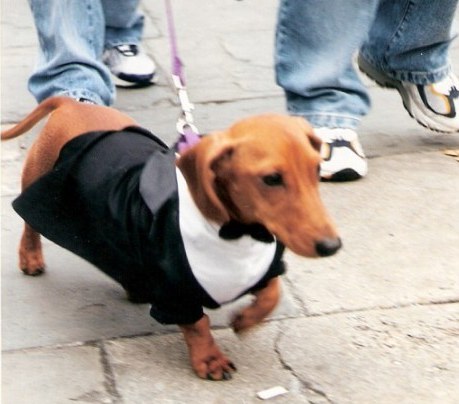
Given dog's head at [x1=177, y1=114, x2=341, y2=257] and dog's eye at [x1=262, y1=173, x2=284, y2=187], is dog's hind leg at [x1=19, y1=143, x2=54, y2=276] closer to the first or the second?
dog's head at [x1=177, y1=114, x2=341, y2=257]

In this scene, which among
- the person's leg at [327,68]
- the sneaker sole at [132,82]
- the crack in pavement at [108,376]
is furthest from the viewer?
the sneaker sole at [132,82]

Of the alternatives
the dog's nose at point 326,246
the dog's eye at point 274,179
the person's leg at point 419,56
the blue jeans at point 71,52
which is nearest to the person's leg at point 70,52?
the blue jeans at point 71,52

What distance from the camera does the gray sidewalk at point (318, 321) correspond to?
2.89m

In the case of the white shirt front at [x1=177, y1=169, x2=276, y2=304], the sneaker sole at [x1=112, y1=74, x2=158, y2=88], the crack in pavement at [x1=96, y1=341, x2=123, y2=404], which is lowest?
the sneaker sole at [x1=112, y1=74, x2=158, y2=88]

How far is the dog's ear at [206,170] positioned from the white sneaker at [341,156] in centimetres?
141

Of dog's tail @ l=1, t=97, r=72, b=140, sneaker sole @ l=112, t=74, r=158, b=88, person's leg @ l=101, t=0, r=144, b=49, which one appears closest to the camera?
dog's tail @ l=1, t=97, r=72, b=140

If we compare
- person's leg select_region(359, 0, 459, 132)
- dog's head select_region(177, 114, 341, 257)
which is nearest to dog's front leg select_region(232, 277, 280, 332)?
dog's head select_region(177, 114, 341, 257)

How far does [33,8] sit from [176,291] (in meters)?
1.90

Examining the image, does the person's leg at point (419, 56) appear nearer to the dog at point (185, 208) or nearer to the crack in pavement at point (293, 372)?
the dog at point (185, 208)

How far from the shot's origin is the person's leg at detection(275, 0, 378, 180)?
4090 mm

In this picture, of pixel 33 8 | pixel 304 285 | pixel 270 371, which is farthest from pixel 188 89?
pixel 270 371

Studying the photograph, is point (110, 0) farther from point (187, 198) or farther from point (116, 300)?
point (187, 198)

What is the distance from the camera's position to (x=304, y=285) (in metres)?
3.39

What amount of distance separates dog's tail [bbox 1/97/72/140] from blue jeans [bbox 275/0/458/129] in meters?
1.12
